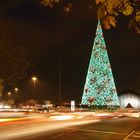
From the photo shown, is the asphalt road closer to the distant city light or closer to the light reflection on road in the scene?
the light reflection on road

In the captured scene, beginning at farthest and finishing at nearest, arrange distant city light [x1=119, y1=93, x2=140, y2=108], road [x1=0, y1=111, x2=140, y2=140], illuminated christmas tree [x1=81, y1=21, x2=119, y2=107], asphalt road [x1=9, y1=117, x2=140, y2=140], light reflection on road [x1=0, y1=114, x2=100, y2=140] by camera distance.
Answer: distant city light [x1=119, y1=93, x2=140, y2=108]
illuminated christmas tree [x1=81, y1=21, x2=119, y2=107]
light reflection on road [x1=0, y1=114, x2=100, y2=140]
road [x1=0, y1=111, x2=140, y2=140]
asphalt road [x1=9, y1=117, x2=140, y2=140]

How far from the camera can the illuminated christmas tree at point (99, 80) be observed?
7775 centimetres

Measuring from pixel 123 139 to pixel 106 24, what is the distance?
59.6 feet

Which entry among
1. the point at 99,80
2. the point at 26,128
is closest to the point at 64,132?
the point at 26,128

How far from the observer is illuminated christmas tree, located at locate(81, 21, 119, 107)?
255 ft

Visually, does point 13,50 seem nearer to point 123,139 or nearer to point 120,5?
point 123,139

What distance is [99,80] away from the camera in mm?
77500

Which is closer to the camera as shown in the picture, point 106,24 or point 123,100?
point 106,24

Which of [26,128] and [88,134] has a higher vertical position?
[26,128]

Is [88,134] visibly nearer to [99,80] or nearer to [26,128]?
[26,128]

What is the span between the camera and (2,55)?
46.6 m

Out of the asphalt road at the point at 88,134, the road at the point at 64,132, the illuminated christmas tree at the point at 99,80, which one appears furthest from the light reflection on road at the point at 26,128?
the illuminated christmas tree at the point at 99,80

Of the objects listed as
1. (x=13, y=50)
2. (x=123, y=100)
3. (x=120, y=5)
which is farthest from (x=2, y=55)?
(x=123, y=100)

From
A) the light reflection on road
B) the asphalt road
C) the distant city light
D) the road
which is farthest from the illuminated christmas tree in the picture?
the distant city light
